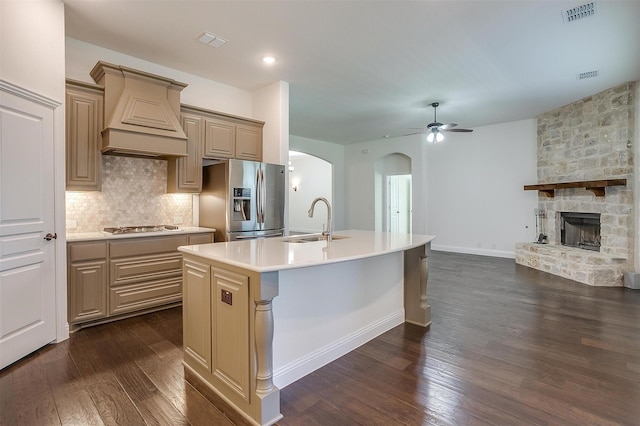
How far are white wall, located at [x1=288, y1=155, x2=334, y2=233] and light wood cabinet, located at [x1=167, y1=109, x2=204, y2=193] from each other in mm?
7414

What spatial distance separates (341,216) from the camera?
9.93m

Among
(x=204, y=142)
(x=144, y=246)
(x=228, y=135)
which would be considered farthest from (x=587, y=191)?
(x=144, y=246)

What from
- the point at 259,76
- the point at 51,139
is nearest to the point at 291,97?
the point at 259,76

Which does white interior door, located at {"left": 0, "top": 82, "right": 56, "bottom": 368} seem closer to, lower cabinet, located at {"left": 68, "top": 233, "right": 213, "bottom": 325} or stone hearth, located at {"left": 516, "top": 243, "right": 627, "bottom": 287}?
lower cabinet, located at {"left": 68, "top": 233, "right": 213, "bottom": 325}

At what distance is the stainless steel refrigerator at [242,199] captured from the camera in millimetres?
3932

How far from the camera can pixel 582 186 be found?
5.38 metres

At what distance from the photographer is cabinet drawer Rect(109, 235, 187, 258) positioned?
3311 millimetres

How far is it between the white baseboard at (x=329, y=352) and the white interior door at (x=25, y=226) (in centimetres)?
208

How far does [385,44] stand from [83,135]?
3265 mm

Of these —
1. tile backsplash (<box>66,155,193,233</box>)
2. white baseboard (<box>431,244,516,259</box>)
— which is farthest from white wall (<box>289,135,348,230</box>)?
tile backsplash (<box>66,155,193,233</box>)

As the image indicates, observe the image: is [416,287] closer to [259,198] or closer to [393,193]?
[259,198]

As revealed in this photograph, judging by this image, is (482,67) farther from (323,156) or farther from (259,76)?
(323,156)

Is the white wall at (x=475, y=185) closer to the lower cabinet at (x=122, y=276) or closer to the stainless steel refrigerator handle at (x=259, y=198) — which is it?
the stainless steel refrigerator handle at (x=259, y=198)

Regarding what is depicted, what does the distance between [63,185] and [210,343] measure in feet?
6.69
